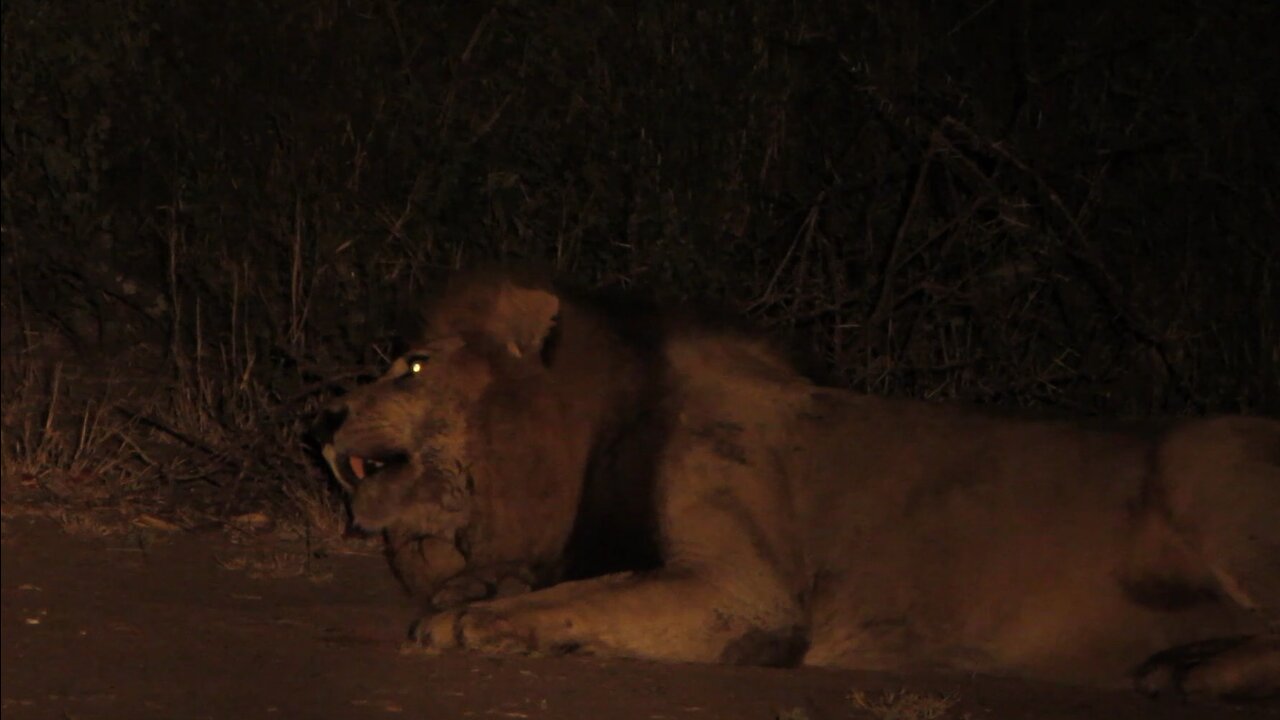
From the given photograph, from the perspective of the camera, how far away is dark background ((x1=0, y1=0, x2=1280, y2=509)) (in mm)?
7527

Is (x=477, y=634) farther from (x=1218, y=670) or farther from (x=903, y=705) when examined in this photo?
(x=1218, y=670)

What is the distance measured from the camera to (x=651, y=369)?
18.6 ft

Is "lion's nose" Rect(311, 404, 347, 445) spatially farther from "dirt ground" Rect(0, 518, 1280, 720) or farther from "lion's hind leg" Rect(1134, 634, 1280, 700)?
"lion's hind leg" Rect(1134, 634, 1280, 700)

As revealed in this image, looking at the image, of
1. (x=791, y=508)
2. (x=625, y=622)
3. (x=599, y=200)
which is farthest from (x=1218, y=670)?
(x=599, y=200)

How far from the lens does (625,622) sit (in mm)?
5070

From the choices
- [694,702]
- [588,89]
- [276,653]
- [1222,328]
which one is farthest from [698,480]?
[1222,328]

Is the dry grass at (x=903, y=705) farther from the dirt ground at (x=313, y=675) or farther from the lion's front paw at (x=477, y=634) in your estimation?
the lion's front paw at (x=477, y=634)

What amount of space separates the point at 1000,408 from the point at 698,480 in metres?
0.98

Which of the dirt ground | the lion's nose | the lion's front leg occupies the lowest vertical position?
the dirt ground

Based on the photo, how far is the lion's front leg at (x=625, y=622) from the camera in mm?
5055

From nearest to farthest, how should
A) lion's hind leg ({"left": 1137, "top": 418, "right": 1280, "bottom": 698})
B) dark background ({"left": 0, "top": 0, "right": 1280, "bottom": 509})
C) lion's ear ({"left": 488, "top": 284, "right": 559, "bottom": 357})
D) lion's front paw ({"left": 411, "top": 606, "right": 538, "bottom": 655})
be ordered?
lion's front paw ({"left": 411, "top": 606, "right": 538, "bottom": 655}), lion's hind leg ({"left": 1137, "top": 418, "right": 1280, "bottom": 698}), lion's ear ({"left": 488, "top": 284, "right": 559, "bottom": 357}), dark background ({"left": 0, "top": 0, "right": 1280, "bottom": 509})

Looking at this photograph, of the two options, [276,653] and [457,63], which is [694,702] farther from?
[457,63]

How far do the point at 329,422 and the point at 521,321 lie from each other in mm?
607

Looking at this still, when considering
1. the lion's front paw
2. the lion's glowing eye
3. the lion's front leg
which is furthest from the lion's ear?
the lion's front paw
